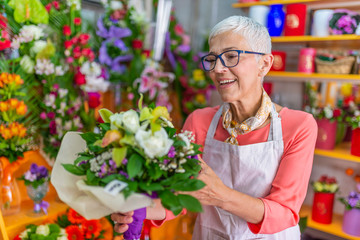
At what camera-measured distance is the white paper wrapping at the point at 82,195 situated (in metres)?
0.88

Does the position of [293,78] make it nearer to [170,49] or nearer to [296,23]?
[296,23]

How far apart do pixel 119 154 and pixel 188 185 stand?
0.21 metres

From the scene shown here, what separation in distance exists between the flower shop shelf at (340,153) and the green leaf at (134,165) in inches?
63.6

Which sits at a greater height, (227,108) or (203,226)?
(227,108)

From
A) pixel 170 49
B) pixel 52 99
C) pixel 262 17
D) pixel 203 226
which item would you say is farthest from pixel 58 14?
pixel 203 226

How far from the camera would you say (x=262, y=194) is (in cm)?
134

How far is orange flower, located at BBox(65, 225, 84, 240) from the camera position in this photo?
1.62 m

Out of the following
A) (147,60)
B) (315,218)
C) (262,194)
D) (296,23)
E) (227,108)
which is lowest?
(315,218)

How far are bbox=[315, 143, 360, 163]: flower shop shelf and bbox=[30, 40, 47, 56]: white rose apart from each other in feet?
5.85

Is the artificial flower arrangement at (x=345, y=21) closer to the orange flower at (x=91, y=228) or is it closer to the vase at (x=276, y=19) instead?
the vase at (x=276, y=19)

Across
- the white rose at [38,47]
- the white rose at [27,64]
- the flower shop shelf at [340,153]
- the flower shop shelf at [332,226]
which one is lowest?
the flower shop shelf at [332,226]

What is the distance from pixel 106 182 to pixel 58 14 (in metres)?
1.42

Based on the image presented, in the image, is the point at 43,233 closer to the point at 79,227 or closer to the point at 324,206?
the point at 79,227

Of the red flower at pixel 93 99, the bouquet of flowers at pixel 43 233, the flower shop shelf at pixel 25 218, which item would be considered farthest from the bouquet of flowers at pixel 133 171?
the red flower at pixel 93 99
